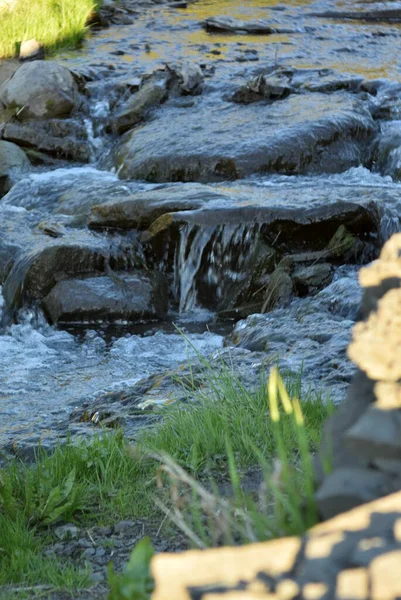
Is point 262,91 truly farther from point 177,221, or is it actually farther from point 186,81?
point 177,221

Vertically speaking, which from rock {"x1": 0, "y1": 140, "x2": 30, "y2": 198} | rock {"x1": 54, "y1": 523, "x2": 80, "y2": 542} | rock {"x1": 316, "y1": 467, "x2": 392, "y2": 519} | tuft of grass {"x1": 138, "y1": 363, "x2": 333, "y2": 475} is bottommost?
rock {"x1": 0, "y1": 140, "x2": 30, "y2": 198}

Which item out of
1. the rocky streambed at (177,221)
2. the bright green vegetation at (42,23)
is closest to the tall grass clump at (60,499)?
the rocky streambed at (177,221)

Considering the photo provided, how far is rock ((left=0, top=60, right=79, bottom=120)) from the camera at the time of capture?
11562 mm

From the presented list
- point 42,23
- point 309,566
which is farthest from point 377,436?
point 42,23

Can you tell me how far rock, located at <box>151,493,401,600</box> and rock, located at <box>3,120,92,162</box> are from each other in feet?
32.2

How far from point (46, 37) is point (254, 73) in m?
3.81

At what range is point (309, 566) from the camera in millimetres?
1344

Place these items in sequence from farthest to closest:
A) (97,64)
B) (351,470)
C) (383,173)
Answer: (97,64) → (383,173) → (351,470)

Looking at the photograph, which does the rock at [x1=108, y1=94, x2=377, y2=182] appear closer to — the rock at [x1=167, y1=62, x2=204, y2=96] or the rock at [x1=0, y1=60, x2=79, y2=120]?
the rock at [x1=167, y1=62, x2=204, y2=96]

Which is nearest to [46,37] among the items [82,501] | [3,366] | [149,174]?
[149,174]

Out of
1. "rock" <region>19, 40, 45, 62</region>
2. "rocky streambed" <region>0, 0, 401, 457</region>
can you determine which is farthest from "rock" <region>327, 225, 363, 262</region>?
"rock" <region>19, 40, 45, 62</region>

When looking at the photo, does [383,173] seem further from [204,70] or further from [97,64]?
[97,64]

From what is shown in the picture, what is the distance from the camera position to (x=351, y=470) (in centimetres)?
160

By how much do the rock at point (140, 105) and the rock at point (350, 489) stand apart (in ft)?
32.9
